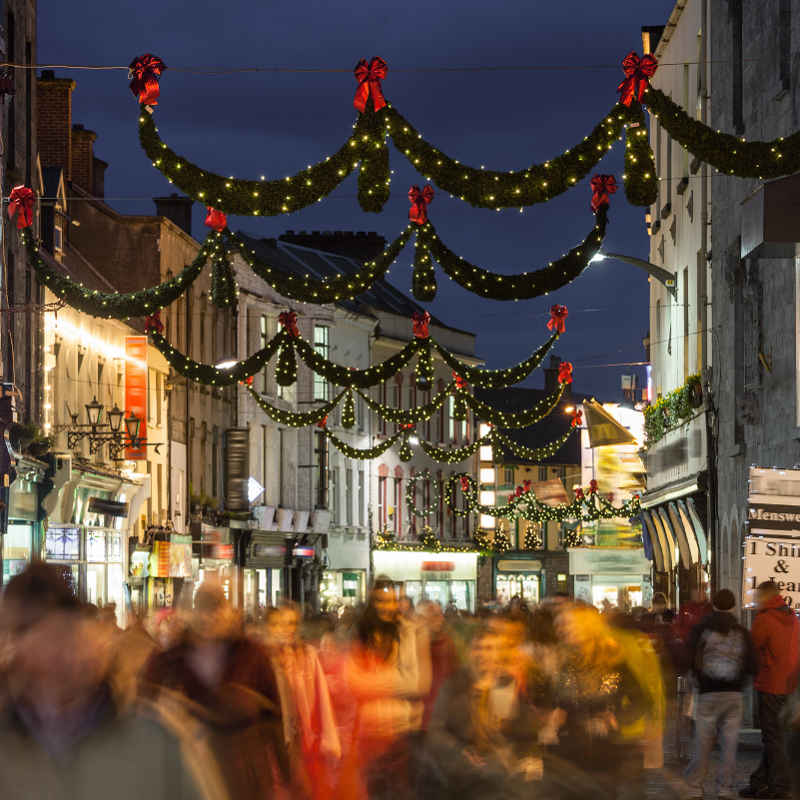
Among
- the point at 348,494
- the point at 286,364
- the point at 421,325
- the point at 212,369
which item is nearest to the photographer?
the point at 212,369

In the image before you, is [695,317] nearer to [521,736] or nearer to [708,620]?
[708,620]

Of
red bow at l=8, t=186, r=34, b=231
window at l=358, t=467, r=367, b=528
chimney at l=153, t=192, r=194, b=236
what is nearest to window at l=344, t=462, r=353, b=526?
window at l=358, t=467, r=367, b=528

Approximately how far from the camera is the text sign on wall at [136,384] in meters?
37.1

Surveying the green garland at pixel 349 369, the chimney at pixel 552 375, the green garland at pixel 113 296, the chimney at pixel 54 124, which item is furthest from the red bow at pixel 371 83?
the chimney at pixel 552 375

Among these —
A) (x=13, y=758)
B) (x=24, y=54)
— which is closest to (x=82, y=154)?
(x=24, y=54)

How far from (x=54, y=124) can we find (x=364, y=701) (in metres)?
28.8

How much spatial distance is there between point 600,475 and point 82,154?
573 inches

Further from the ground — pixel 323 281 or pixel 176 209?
pixel 176 209

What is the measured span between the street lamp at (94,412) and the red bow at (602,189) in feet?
52.5

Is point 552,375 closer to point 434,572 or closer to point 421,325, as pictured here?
point 434,572

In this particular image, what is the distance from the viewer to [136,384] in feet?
124

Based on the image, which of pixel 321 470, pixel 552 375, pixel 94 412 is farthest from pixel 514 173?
pixel 552 375

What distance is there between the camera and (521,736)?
12680 mm

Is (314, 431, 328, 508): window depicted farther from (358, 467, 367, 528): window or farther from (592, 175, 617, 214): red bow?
(592, 175, 617, 214): red bow
